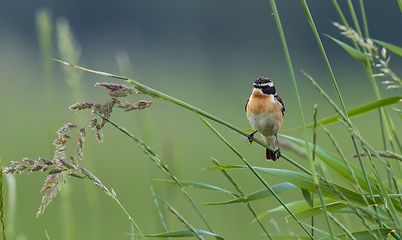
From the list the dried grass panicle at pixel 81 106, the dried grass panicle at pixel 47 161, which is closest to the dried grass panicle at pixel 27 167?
the dried grass panicle at pixel 47 161

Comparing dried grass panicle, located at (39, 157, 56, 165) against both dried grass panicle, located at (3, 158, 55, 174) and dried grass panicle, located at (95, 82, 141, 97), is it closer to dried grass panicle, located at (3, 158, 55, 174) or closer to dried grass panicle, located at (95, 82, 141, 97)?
dried grass panicle, located at (3, 158, 55, 174)

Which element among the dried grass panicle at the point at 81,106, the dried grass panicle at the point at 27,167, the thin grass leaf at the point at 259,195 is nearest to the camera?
the dried grass panicle at the point at 27,167

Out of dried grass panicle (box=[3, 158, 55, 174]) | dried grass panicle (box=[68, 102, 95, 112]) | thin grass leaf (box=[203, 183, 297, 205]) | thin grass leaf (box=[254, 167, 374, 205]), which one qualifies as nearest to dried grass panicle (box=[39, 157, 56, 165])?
dried grass panicle (box=[3, 158, 55, 174])

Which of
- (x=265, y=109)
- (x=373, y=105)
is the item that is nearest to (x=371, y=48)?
(x=373, y=105)

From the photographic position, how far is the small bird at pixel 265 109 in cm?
204

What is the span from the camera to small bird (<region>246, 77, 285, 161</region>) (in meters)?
2.04

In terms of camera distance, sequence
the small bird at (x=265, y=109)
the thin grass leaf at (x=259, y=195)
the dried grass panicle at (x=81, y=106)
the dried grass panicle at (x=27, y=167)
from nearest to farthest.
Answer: the dried grass panicle at (x=27, y=167), the dried grass panicle at (x=81, y=106), the thin grass leaf at (x=259, y=195), the small bird at (x=265, y=109)

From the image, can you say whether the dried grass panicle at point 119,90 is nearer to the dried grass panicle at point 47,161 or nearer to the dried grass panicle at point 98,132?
the dried grass panicle at point 98,132

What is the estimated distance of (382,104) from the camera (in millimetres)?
1045

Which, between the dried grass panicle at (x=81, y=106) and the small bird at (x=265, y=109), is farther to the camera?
the small bird at (x=265, y=109)

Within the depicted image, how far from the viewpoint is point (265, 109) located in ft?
6.72

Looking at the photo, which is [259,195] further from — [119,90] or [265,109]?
[265,109]

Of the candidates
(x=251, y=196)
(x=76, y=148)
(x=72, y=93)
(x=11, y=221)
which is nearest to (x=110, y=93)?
(x=76, y=148)

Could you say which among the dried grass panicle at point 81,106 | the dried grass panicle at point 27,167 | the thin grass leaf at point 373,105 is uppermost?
the dried grass panicle at point 81,106
